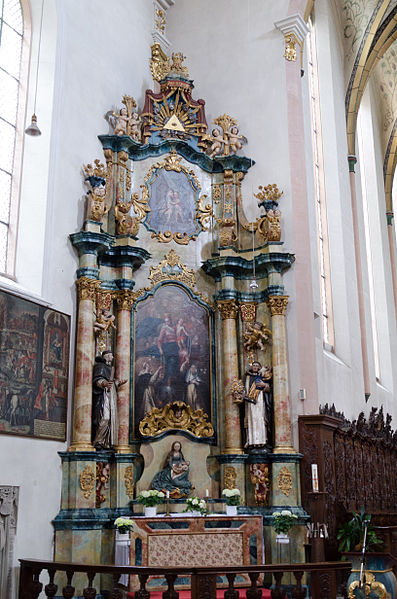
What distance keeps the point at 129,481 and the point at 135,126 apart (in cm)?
663

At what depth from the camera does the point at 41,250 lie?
1190 centimetres

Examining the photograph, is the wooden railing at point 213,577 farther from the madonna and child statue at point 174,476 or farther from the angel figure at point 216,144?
the angel figure at point 216,144

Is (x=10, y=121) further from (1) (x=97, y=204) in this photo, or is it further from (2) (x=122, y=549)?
(2) (x=122, y=549)

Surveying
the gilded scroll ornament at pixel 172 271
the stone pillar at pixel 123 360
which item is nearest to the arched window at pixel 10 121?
the stone pillar at pixel 123 360

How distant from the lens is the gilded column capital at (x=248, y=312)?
13938 mm

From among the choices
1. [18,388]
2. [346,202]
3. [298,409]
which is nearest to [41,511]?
[18,388]

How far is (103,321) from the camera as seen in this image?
12.6m

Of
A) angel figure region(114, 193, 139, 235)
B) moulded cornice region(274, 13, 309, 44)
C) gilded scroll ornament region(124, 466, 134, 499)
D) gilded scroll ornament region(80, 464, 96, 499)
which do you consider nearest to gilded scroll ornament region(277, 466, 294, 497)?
gilded scroll ornament region(124, 466, 134, 499)

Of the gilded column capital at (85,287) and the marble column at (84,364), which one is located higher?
the gilded column capital at (85,287)

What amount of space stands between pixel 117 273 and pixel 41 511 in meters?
4.37

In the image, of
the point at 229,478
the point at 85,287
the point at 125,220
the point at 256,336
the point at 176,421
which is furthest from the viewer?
the point at 256,336

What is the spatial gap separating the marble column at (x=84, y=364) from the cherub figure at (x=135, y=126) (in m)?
3.34

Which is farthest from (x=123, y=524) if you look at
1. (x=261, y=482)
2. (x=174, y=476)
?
(x=261, y=482)

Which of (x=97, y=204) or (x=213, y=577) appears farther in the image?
(x=97, y=204)
